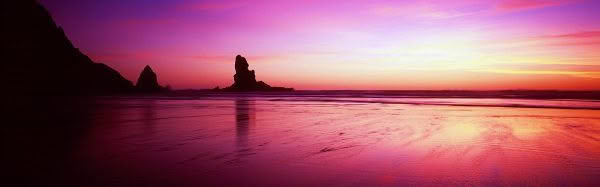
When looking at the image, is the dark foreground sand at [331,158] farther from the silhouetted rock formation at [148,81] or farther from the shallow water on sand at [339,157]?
the silhouetted rock formation at [148,81]

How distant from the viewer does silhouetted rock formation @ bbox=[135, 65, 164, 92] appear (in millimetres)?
94000

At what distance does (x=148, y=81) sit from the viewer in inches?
3841

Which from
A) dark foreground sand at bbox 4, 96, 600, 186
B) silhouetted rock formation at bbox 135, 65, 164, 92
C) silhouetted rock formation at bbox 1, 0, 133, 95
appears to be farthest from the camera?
silhouetted rock formation at bbox 135, 65, 164, 92

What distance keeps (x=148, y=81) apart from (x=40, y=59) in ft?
127

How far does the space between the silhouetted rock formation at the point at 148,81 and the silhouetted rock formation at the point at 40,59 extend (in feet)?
50.3

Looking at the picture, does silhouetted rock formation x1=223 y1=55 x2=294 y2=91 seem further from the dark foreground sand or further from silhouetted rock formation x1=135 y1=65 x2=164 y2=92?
the dark foreground sand

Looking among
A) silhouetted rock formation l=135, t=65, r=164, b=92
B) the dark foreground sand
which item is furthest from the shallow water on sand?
silhouetted rock formation l=135, t=65, r=164, b=92

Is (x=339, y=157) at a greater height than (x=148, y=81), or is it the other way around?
(x=148, y=81)

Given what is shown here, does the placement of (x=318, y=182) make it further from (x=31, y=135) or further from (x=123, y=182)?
(x=31, y=135)

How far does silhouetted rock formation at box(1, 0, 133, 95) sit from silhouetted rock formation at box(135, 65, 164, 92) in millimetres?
15334

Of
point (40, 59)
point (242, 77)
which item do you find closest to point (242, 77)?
A: point (242, 77)

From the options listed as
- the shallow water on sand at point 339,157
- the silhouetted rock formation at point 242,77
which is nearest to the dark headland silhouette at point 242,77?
the silhouetted rock formation at point 242,77

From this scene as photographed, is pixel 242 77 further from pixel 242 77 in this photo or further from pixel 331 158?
pixel 331 158

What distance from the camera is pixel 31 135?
8.71 metres
